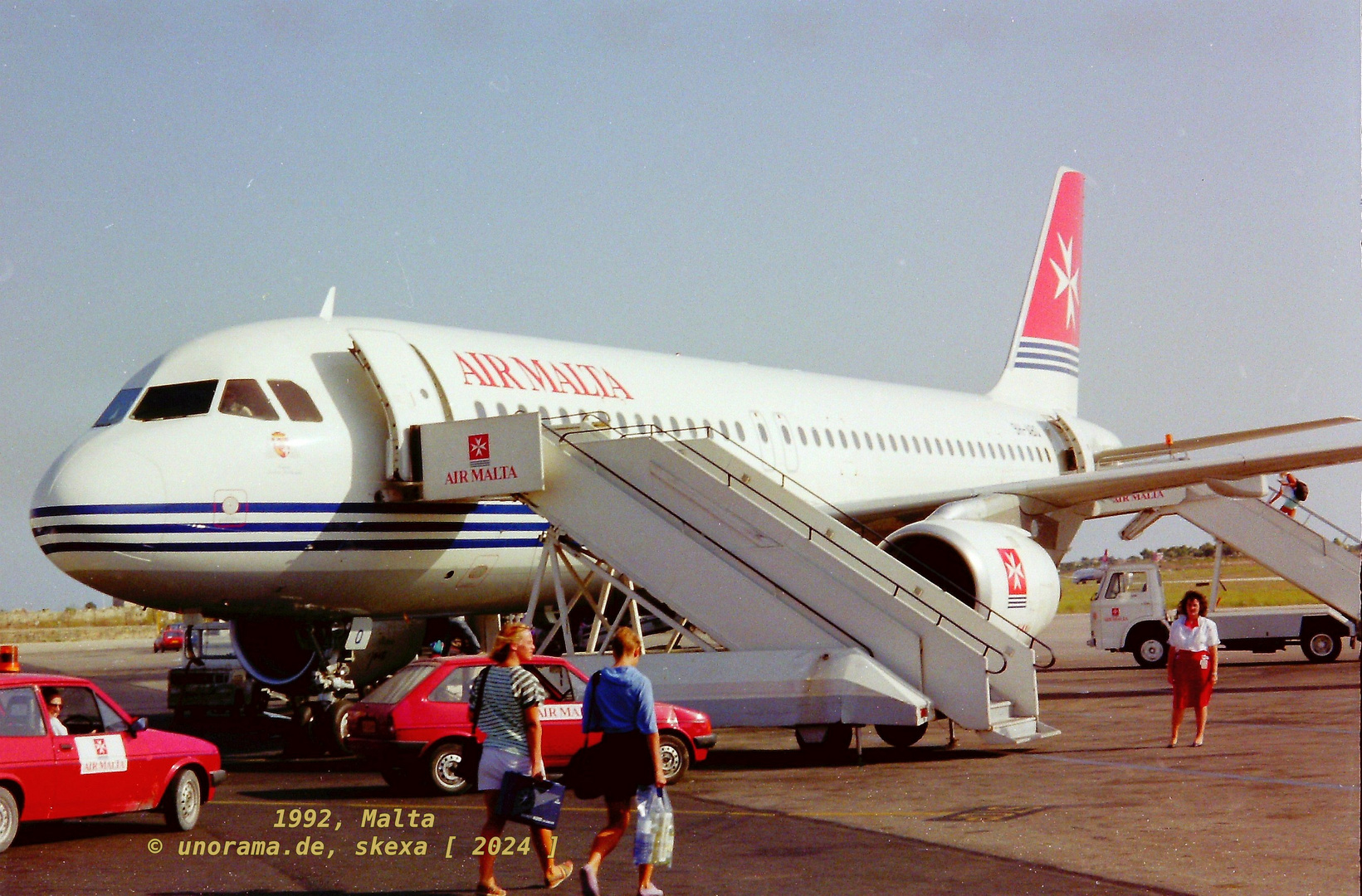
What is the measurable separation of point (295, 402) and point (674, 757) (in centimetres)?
542

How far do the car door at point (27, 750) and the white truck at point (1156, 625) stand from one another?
21267 millimetres

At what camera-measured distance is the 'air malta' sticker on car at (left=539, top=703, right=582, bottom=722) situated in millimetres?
11938

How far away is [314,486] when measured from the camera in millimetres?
14328

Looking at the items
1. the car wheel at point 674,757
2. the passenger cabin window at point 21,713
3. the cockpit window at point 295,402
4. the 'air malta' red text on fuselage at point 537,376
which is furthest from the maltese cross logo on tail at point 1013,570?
the passenger cabin window at point 21,713

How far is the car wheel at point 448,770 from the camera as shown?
11625mm

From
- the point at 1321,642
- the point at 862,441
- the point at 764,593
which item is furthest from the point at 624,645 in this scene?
the point at 1321,642

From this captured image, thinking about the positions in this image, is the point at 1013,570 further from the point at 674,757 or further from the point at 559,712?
the point at 559,712

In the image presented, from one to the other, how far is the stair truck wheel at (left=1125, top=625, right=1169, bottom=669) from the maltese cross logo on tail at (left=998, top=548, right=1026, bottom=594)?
483 inches

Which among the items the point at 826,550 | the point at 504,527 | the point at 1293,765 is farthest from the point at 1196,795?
the point at 504,527

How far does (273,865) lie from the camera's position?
8.65 metres

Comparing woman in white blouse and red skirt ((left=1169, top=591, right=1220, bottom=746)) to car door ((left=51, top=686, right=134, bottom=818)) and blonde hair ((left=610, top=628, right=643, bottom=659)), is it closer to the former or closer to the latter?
blonde hair ((left=610, top=628, right=643, bottom=659))

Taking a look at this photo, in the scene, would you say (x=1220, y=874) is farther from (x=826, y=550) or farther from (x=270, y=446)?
(x=270, y=446)

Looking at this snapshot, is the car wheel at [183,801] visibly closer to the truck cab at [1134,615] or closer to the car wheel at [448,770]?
the car wheel at [448,770]

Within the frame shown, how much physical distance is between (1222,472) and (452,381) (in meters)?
9.70
